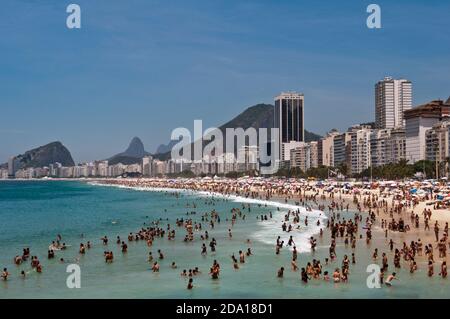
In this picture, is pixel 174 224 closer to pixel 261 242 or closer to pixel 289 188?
pixel 261 242

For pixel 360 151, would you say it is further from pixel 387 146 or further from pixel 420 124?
pixel 420 124

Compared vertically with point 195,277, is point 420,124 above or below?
above

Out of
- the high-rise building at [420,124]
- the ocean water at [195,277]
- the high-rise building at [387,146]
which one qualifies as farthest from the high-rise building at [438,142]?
the ocean water at [195,277]

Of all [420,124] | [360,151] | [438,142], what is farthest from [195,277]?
[360,151]

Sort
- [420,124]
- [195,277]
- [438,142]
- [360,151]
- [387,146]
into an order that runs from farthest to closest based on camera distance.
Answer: [360,151] → [387,146] → [420,124] → [438,142] → [195,277]

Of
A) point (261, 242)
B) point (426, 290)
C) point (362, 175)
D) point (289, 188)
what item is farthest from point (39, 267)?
point (362, 175)

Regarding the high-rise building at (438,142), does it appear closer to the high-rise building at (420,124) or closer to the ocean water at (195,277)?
the high-rise building at (420,124)

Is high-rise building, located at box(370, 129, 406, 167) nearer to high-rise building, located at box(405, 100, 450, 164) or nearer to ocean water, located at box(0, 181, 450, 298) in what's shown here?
high-rise building, located at box(405, 100, 450, 164)

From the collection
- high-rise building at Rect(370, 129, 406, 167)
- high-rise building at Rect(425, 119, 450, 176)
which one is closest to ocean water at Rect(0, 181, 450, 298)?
high-rise building at Rect(425, 119, 450, 176)

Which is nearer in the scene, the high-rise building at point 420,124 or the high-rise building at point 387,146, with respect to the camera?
the high-rise building at point 420,124
